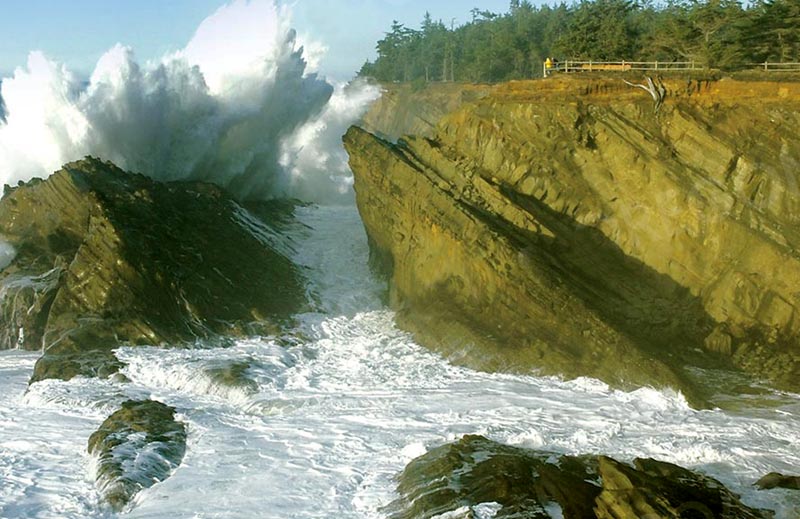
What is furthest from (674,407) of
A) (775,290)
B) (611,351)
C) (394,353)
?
(394,353)

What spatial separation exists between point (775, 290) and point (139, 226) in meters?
14.4

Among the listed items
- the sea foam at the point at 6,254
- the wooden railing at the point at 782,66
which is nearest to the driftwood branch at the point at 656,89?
the wooden railing at the point at 782,66

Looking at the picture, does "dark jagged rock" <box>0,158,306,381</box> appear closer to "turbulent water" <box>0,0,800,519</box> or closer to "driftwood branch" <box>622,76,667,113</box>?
"turbulent water" <box>0,0,800,519</box>

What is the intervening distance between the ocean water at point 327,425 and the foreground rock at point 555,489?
379mm

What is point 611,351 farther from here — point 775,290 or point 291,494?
point 291,494

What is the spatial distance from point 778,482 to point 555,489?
3.18 metres

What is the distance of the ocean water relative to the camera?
38.2ft

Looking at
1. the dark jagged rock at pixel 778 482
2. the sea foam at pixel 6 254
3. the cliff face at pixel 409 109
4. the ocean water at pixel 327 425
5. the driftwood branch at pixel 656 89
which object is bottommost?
the ocean water at pixel 327 425

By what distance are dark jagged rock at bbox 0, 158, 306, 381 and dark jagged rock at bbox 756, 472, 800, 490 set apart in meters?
11.1

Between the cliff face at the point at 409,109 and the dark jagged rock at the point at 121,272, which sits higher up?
the cliff face at the point at 409,109

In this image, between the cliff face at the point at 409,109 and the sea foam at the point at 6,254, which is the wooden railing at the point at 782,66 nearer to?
the cliff face at the point at 409,109

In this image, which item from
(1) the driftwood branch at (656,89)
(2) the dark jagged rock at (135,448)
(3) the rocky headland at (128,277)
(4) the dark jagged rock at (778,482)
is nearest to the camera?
(4) the dark jagged rock at (778,482)

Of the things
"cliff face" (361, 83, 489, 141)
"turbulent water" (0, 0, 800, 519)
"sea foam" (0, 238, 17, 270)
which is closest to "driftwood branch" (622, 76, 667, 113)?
"turbulent water" (0, 0, 800, 519)

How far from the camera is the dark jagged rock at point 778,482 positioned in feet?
37.5
